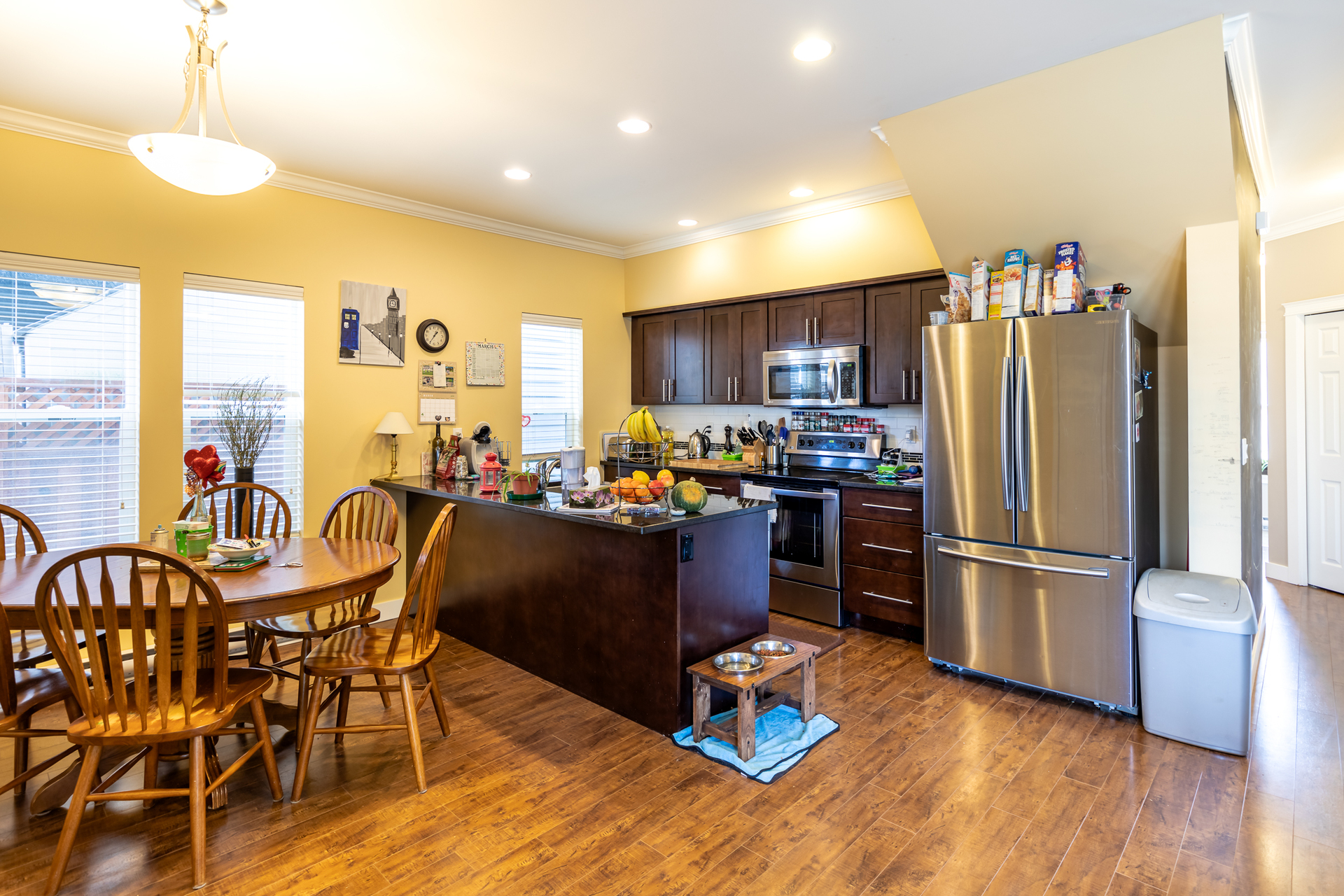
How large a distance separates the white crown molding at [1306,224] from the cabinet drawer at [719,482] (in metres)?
→ 4.05

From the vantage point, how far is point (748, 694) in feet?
8.40

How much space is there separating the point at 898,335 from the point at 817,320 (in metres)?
0.60

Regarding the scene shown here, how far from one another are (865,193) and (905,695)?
3.03 metres

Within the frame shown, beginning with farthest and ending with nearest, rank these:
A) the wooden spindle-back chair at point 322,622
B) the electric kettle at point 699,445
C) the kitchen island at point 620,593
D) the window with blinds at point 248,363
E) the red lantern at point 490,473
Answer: the electric kettle at point 699,445, the window with blinds at point 248,363, the red lantern at point 490,473, the kitchen island at point 620,593, the wooden spindle-back chair at point 322,622

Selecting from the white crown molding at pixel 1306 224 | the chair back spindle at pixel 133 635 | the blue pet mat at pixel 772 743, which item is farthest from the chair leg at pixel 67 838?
the white crown molding at pixel 1306 224

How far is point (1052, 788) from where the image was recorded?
7.84 feet

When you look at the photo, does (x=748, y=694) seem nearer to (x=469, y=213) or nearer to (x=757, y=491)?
(x=757, y=491)

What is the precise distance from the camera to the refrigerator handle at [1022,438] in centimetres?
308

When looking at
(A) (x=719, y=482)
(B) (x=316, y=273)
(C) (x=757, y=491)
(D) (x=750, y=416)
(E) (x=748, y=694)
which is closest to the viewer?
(E) (x=748, y=694)

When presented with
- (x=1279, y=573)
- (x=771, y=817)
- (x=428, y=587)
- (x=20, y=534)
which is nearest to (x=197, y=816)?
(x=428, y=587)

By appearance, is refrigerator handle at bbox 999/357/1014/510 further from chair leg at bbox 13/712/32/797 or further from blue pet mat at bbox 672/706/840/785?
chair leg at bbox 13/712/32/797

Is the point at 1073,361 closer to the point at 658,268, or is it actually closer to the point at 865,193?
the point at 865,193

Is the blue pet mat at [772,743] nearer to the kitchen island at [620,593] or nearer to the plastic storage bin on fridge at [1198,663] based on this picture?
the kitchen island at [620,593]

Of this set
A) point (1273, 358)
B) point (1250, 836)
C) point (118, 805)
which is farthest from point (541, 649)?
point (1273, 358)
